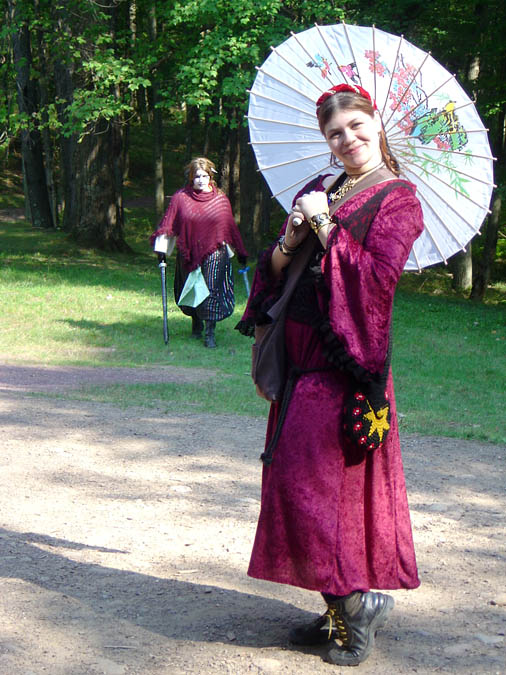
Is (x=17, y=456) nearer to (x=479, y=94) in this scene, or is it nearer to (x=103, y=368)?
(x=103, y=368)

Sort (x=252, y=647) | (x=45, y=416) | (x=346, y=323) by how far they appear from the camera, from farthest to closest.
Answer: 1. (x=45, y=416)
2. (x=252, y=647)
3. (x=346, y=323)

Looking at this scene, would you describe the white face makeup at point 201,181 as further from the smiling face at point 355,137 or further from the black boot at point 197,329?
the smiling face at point 355,137

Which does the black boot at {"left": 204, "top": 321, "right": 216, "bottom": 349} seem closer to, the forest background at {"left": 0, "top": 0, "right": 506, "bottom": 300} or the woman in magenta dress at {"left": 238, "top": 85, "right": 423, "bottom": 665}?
the forest background at {"left": 0, "top": 0, "right": 506, "bottom": 300}

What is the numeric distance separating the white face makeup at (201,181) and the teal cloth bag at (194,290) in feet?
3.26

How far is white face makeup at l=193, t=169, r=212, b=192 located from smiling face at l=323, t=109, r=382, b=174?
7.68 metres

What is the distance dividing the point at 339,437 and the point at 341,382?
193 mm

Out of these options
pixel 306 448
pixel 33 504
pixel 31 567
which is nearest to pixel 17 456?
pixel 33 504

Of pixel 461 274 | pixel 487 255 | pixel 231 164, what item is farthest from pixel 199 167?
pixel 231 164

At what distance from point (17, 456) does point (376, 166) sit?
3794mm

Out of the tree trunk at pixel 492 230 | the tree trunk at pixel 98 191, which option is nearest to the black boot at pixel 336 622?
the tree trunk at pixel 492 230

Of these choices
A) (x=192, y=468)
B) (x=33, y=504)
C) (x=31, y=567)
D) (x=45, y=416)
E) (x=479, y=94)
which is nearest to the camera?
(x=31, y=567)

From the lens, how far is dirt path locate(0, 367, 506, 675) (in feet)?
11.0

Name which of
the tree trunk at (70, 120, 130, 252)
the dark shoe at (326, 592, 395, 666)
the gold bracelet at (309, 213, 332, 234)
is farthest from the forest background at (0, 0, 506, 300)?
the dark shoe at (326, 592, 395, 666)

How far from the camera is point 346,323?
296cm
